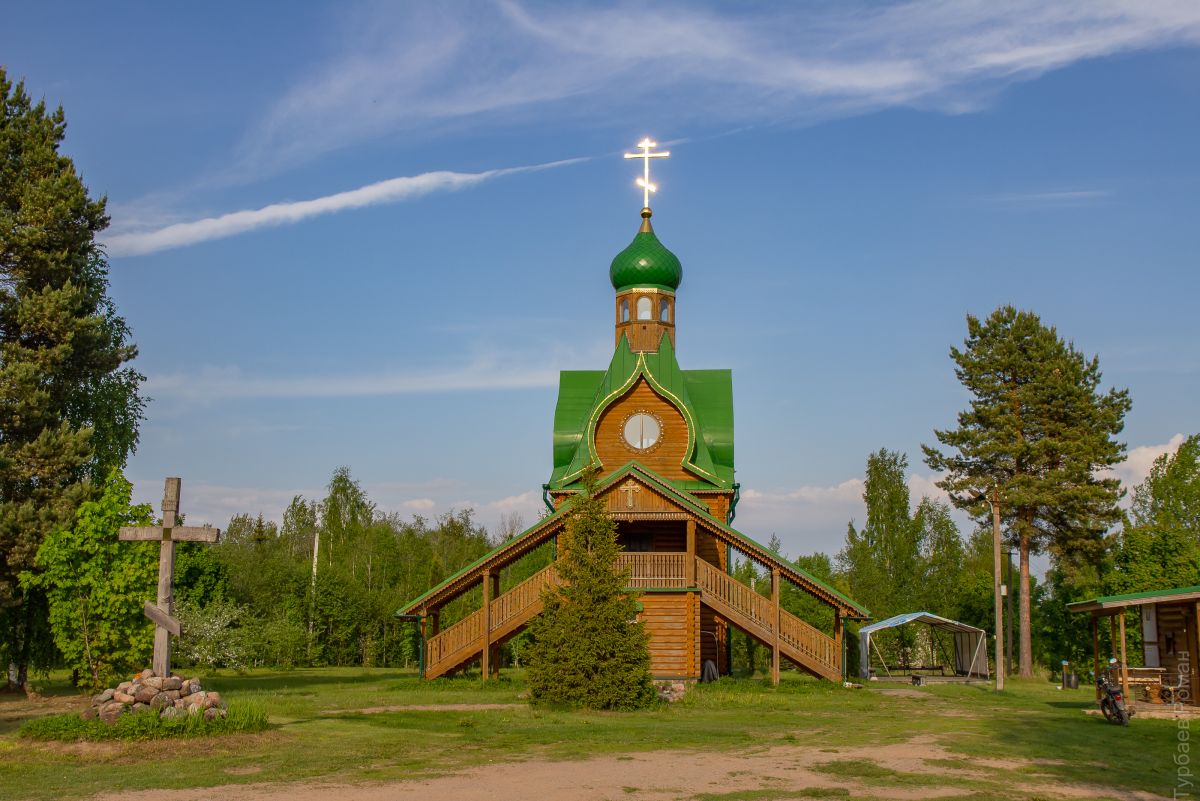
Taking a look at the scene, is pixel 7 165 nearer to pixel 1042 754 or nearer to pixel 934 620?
pixel 1042 754

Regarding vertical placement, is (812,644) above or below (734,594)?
below

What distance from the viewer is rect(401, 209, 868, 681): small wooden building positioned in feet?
92.1

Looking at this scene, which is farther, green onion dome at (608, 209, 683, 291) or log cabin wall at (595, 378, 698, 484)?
green onion dome at (608, 209, 683, 291)

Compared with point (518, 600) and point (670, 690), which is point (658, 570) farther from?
point (670, 690)

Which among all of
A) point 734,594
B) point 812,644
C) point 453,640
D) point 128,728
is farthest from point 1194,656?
point 128,728

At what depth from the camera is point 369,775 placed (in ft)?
43.2

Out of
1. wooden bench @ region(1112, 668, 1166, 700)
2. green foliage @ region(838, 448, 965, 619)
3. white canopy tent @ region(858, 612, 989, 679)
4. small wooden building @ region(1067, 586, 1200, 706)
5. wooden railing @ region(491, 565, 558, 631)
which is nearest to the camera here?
small wooden building @ region(1067, 586, 1200, 706)

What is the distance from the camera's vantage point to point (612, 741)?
16.3m

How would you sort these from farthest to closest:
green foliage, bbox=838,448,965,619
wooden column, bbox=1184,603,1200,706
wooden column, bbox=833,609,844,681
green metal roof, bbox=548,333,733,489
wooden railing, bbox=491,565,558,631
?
1. green foliage, bbox=838,448,965,619
2. green metal roof, bbox=548,333,733,489
3. wooden railing, bbox=491,565,558,631
4. wooden column, bbox=833,609,844,681
5. wooden column, bbox=1184,603,1200,706

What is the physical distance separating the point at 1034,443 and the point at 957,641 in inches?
299

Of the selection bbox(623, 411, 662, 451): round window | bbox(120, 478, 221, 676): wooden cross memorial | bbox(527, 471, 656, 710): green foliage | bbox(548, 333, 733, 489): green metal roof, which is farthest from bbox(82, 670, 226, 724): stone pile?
bbox(623, 411, 662, 451): round window

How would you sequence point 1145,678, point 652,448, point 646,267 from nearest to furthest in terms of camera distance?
point 1145,678
point 652,448
point 646,267

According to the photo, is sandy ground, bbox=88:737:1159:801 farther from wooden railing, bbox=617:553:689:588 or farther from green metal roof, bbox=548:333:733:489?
green metal roof, bbox=548:333:733:489

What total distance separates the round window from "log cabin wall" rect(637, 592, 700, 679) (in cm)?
601
